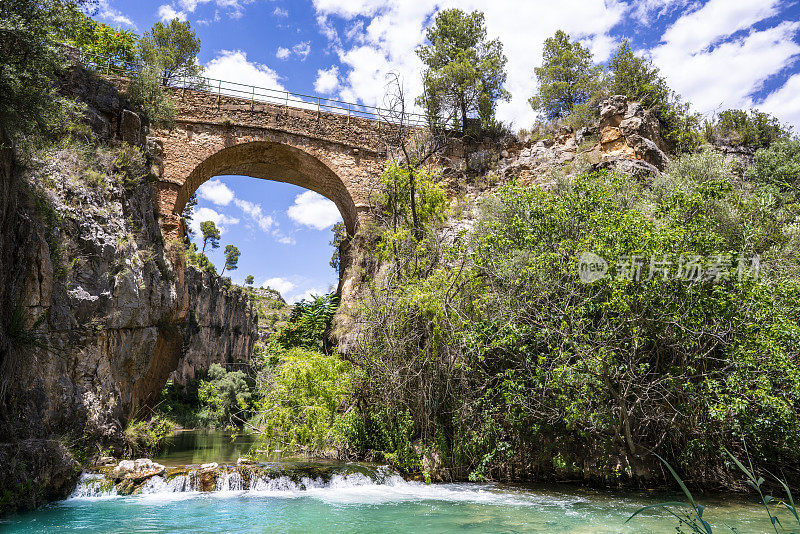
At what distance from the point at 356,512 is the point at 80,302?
686cm

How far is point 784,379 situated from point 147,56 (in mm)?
22605

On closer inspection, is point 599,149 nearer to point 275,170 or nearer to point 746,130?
point 746,130

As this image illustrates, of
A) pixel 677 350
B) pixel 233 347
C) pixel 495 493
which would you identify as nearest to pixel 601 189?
pixel 677 350

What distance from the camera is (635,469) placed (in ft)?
29.6

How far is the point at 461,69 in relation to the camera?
19609 millimetres

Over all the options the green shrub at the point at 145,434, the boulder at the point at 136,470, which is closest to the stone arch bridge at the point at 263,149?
the green shrub at the point at 145,434

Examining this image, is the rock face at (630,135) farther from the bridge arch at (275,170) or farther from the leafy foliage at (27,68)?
the leafy foliage at (27,68)

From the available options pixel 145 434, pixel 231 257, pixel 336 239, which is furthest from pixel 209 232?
pixel 145 434

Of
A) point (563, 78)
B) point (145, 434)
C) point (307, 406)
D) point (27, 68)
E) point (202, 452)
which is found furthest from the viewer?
point (563, 78)

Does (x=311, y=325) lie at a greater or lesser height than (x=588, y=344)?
greater

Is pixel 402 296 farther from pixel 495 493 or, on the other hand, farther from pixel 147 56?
pixel 147 56

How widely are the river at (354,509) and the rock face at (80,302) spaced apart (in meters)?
1.14

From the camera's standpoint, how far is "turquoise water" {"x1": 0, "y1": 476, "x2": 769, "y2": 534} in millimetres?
6568

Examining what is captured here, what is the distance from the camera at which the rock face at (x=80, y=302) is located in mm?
8055
